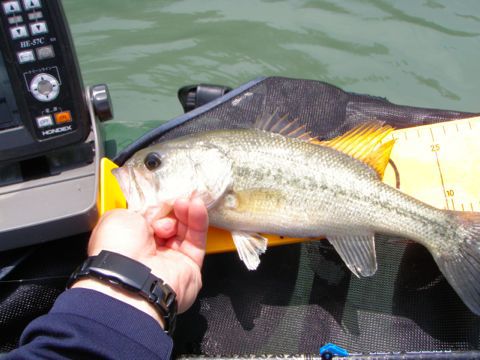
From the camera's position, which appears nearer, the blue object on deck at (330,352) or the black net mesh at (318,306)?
the blue object on deck at (330,352)

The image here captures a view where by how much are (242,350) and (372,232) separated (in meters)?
0.70

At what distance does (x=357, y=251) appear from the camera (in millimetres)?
1832

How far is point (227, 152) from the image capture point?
74.1 inches

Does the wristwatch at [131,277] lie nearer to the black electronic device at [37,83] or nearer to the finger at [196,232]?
the finger at [196,232]

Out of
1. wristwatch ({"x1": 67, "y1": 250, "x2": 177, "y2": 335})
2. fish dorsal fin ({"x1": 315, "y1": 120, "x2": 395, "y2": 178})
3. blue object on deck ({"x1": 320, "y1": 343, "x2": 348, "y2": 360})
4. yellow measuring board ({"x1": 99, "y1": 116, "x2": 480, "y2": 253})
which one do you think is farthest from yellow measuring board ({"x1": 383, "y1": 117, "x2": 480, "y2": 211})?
wristwatch ({"x1": 67, "y1": 250, "x2": 177, "y2": 335})

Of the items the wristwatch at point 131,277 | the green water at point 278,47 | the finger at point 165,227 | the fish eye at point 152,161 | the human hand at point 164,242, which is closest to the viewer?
the wristwatch at point 131,277

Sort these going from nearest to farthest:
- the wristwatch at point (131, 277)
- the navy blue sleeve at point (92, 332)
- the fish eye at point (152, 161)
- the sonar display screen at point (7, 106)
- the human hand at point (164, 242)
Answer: the navy blue sleeve at point (92, 332) < the wristwatch at point (131, 277) < the human hand at point (164, 242) < the sonar display screen at point (7, 106) < the fish eye at point (152, 161)

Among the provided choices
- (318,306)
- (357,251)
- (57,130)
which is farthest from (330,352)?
(57,130)

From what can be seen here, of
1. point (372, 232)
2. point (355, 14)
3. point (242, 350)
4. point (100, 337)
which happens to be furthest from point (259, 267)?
point (355, 14)

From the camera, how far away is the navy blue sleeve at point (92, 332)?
3.77 ft

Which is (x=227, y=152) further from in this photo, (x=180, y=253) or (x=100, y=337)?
(x=100, y=337)

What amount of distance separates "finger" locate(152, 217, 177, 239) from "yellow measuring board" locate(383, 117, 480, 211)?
937 mm

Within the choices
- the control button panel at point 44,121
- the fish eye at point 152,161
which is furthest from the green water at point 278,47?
the control button panel at point 44,121

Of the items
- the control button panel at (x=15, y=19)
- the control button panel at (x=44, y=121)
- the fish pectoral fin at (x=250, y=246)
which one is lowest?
the fish pectoral fin at (x=250, y=246)
